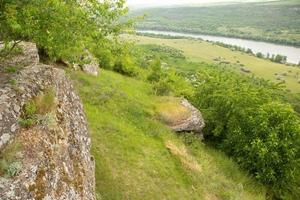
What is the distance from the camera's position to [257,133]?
3681cm

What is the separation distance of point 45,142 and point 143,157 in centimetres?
1263

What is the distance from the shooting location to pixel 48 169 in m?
12.9

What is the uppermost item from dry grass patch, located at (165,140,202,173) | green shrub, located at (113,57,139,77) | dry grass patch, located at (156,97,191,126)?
green shrub, located at (113,57,139,77)

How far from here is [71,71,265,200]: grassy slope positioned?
22.6m

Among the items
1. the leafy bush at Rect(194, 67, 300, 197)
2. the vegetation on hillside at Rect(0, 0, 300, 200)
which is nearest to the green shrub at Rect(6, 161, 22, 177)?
the vegetation on hillside at Rect(0, 0, 300, 200)

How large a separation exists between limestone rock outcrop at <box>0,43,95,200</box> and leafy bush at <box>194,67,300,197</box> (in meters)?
21.6

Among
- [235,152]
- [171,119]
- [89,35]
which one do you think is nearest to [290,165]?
[235,152]

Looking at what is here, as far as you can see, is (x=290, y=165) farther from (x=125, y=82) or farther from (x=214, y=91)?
(x=125, y=82)

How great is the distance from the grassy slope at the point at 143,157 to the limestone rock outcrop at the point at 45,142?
471 cm

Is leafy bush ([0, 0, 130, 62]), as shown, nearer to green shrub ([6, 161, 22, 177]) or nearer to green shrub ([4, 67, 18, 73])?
green shrub ([4, 67, 18, 73])

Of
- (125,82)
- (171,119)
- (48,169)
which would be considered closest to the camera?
(48,169)

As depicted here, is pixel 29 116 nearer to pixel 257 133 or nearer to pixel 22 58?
pixel 22 58

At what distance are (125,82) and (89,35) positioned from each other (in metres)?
20.3

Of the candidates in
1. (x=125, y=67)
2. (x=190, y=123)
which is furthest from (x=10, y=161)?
(x=125, y=67)
